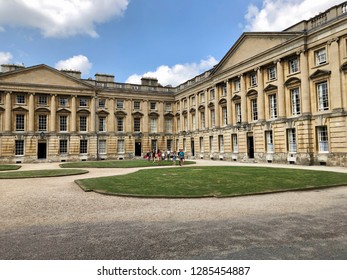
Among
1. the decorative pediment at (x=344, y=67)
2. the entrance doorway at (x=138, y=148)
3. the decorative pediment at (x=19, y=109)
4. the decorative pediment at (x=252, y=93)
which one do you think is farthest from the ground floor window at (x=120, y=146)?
the decorative pediment at (x=344, y=67)

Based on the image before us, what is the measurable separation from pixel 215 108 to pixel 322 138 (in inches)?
593

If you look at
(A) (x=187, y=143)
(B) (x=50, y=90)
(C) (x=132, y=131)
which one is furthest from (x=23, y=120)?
(A) (x=187, y=143)

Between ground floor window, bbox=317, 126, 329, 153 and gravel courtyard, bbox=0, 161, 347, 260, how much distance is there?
14.6 m

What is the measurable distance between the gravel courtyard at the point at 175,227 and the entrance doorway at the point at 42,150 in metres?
30.6

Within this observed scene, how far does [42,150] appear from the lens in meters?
37.1

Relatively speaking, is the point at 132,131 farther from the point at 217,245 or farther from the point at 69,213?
the point at 217,245

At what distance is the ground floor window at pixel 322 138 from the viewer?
22.2 metres

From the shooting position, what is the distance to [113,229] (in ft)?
18.8

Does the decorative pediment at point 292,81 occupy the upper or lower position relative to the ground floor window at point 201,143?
upper

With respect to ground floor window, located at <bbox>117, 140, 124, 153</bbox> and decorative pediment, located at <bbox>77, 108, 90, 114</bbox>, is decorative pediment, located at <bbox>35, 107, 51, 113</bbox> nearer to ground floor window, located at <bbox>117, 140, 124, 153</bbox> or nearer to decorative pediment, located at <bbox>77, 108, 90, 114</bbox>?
decorative pediment, located at <bbox>77, 108, 90, 114</bbox>

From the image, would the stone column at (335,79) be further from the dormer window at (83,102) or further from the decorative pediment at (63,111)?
the decorative pediment at (63,111)

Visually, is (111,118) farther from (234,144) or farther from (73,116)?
(234,144)

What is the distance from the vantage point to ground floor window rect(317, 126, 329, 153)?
22.2 metres

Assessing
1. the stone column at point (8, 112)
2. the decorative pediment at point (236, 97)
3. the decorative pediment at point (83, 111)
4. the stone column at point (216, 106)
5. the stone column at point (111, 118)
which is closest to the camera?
the decorative pediment at point (236, 97)
